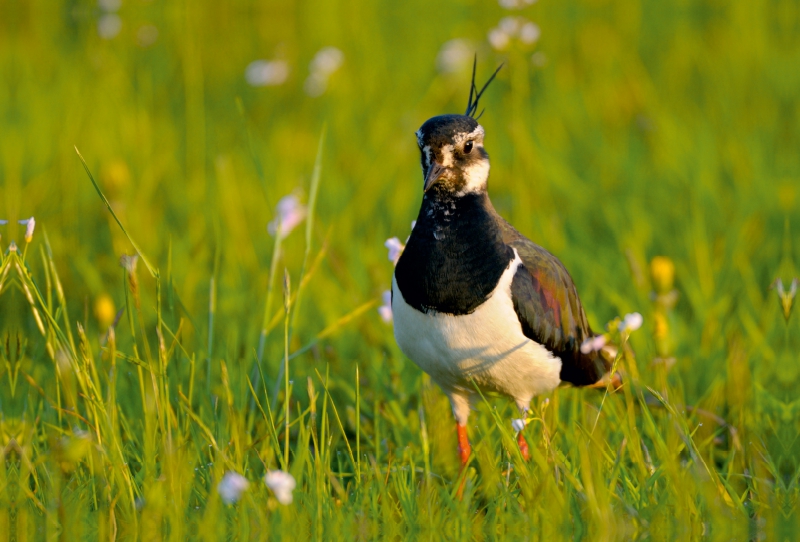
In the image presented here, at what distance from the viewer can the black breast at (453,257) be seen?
Result: 294 centimetres

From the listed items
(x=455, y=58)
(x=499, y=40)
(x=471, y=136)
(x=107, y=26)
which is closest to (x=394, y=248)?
(x=471, y=136)

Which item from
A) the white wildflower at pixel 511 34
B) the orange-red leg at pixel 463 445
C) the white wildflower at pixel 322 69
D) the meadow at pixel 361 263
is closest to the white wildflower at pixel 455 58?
the meadow at pixel 361 263

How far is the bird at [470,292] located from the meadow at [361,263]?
6.6 inches

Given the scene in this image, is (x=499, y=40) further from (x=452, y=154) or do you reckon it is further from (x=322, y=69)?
(x=322, y=69)

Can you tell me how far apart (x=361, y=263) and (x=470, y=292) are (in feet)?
5.86

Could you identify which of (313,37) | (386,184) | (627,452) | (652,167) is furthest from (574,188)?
(313,37)

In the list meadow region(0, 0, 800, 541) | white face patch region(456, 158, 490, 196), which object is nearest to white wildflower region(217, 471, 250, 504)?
meadow region(0, 0, 800, 541)

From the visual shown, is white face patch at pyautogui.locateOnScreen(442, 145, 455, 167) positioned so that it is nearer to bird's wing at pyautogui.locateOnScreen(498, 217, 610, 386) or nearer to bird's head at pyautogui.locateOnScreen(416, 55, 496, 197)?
bird's head at pyautogui.locateOnScreen(416, 55, 496, 197)

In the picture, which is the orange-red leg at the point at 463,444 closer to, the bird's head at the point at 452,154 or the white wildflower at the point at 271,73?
the bird's head at the point at 452,154

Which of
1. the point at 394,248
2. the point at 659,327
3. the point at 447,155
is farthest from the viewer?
the point at 659,327

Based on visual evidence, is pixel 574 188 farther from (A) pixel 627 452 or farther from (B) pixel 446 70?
(A) pixel 627 452

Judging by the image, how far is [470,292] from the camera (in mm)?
2945

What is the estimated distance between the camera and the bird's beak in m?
2.95

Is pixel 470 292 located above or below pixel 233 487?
above
